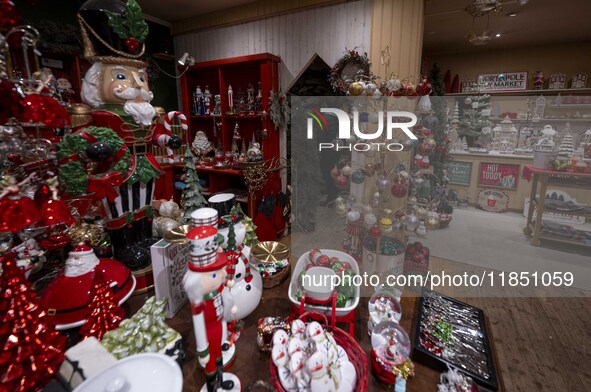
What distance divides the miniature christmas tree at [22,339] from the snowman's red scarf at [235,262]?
36 cm

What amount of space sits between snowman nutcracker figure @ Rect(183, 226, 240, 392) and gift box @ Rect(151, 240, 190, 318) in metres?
0.29

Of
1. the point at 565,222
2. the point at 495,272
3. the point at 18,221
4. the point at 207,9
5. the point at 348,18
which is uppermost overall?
the point at 207,9

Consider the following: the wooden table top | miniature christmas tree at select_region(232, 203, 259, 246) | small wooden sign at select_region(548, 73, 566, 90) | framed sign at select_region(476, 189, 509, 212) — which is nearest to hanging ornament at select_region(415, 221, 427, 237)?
the wooden table top

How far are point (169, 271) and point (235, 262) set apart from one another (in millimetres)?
246

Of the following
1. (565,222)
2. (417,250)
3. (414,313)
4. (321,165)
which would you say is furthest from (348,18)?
(565,222)

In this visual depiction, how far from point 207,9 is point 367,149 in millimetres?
2583

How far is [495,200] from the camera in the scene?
3.93 metres

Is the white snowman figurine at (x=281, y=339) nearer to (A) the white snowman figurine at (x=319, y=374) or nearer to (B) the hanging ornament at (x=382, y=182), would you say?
(A) the white snowman figurine at (x=319, y=374)

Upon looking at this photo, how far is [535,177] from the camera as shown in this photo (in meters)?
3.08

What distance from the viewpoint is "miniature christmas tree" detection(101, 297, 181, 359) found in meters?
0.65

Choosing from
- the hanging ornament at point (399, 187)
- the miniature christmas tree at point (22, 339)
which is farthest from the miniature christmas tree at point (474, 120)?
the miniature christmas tree at point (22, 339)

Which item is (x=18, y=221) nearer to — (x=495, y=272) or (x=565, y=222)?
(x=495, y=272)

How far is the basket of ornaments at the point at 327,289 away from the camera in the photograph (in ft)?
2.77

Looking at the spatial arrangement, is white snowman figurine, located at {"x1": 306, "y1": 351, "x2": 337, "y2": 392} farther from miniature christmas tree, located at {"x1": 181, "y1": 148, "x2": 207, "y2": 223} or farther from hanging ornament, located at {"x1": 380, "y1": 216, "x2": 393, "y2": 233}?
hanging ornament, located at {"x1": 380, "y1": 216, "x2": 393, "y2": 233}
